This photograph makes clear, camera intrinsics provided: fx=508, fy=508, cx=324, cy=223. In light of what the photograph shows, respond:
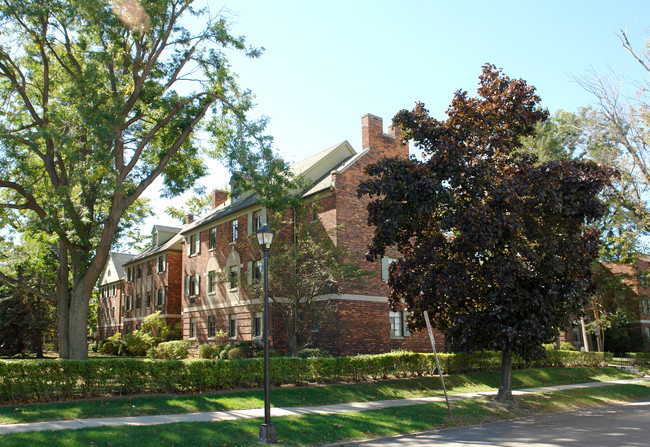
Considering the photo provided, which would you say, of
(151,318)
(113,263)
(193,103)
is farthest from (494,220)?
(113,263)

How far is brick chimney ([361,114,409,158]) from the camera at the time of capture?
27.4 meters

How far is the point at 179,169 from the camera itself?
23.2 metres

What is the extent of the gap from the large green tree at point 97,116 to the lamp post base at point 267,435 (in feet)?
34.2

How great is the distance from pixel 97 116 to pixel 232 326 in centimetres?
1645

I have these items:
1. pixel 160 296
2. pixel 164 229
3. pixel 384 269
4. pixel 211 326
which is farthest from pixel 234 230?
pixel 164 229

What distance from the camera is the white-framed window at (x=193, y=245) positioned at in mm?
34897

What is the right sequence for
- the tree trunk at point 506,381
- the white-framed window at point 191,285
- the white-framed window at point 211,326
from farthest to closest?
the white-framed window at point 191,285, the white-framed window at point 211,326, the tree trunk at point 506,381

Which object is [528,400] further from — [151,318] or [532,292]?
[151,318]

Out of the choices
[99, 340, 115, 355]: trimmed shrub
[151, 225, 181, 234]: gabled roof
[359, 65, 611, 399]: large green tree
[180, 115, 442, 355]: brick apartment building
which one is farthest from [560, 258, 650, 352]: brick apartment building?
[99, 340, 115, 355]: trimmed shrub

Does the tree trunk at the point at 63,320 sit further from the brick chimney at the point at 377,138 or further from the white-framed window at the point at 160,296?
the white-framed window at the point at 160,296

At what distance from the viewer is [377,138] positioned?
27734mm

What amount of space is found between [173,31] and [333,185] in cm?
973

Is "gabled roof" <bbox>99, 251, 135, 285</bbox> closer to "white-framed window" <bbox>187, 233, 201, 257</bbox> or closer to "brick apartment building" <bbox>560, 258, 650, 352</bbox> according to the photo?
"white-framed window" <bbox>187, 233, 201, 257</bbox>

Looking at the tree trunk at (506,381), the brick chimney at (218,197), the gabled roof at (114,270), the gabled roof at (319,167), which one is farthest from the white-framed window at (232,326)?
the gabled roof at (114,270)
